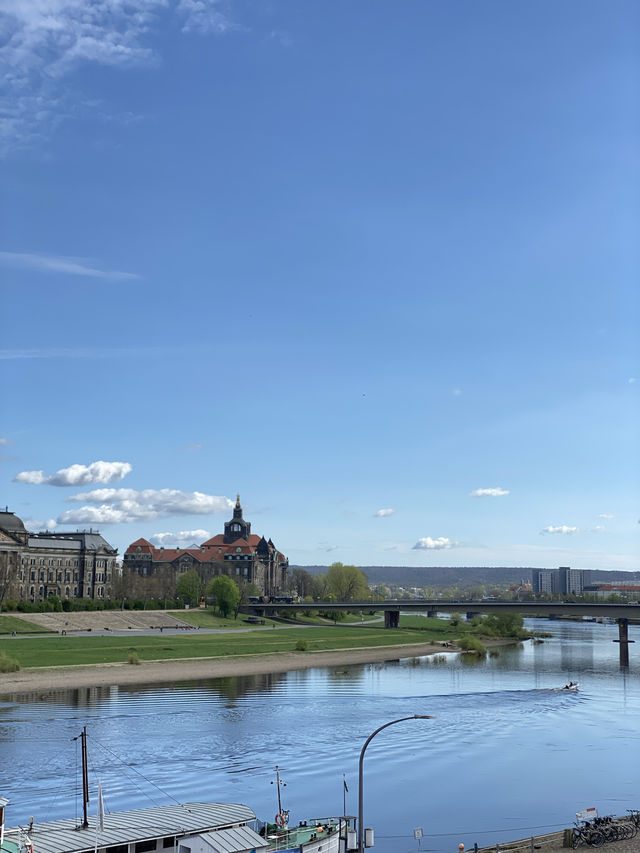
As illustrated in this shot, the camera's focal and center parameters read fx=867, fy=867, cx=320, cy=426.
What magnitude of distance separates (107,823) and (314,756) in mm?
24849

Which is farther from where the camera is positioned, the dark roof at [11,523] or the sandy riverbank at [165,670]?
the dark roof at [11,523]

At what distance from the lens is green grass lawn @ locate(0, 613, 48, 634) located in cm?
12549

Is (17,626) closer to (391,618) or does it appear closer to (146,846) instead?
(391,618)

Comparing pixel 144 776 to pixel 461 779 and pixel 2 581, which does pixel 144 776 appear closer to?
pixel 461 779

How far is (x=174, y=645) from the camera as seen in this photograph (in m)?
116

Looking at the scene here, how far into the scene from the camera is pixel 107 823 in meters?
32.9

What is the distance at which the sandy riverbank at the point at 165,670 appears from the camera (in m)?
83.7

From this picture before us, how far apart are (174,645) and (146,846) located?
3418 inches

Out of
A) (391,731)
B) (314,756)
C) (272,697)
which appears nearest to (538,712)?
(391,731)

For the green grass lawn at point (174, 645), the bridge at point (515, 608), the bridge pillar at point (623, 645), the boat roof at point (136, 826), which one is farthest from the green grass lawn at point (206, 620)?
the boat roof at point (136, 826)

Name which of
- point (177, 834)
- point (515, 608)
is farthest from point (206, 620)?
point (177, 834)

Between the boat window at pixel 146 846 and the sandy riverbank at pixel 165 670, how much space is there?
51.1m

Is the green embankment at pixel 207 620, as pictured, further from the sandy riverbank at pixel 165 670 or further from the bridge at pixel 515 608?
the sandy riverbank at pixel 165 670

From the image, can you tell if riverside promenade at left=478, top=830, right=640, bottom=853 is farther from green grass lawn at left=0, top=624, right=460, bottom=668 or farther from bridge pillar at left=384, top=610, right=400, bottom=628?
bridge pillar at left=384, top=610, right=400, bottom=628
